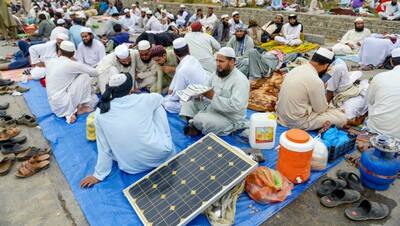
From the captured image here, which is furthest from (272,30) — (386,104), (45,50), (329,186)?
(329,186)

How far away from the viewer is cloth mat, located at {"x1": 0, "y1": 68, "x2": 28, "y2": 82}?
7467mm

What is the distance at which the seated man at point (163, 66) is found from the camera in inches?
209

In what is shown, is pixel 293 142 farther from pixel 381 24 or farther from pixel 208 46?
pixel 381 24

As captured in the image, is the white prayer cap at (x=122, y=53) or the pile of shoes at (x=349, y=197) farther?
the white prayer cap at (x=122, y=53)

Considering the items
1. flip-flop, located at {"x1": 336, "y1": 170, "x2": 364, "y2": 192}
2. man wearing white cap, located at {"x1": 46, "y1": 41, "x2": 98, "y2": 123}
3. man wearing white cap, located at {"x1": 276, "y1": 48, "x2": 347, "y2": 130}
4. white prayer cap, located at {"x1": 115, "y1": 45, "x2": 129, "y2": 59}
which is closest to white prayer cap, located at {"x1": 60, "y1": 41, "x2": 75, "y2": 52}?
man wearing white cap, located at {"x1": 46, "y1": 41, "x2": 98, "y2": 123}

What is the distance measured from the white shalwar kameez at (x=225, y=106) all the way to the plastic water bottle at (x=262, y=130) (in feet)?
0.91

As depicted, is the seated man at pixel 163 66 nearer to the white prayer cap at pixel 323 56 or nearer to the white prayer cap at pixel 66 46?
the white prayer cap at pixel 66 46

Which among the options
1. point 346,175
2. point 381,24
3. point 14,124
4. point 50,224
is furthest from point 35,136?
point 381,24

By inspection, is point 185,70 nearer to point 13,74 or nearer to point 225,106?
point 225,106

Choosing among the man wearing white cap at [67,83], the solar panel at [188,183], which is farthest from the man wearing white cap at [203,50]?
the solar panel at [188,183]

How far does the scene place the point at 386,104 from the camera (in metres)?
3.62

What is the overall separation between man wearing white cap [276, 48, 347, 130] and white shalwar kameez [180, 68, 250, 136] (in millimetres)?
581

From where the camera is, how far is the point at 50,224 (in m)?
2.92

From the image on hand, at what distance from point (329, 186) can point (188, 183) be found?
1529 millimetres
